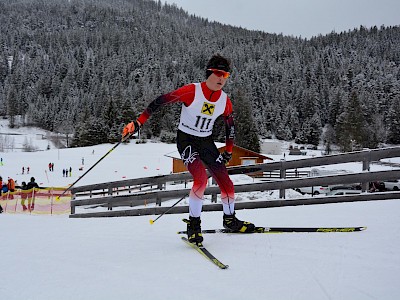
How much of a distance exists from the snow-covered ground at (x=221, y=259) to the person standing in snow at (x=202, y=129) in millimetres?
405

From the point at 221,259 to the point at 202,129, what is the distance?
Result: 1707mm

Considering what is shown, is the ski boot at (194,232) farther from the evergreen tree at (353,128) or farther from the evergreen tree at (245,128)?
the evergreen tree at (353,128)

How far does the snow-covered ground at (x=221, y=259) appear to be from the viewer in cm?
240

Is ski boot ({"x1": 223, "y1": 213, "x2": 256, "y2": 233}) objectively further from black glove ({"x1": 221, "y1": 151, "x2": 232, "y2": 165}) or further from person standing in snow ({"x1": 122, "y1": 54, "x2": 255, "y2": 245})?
black glove ({"x1": 221, "y1": 151, "x2": 232, "y2": 165})

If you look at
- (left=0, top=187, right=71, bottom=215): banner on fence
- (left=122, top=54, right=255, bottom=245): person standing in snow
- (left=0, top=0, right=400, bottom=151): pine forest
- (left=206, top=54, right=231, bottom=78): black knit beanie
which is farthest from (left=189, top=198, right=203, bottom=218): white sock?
(left=0, top=0, right=400, bottom=151): pine forest

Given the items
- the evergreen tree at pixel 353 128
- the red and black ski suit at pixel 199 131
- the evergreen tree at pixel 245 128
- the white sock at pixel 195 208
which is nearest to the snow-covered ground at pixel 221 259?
the white sock at pixel 195 208

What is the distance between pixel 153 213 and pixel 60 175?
35.9 meters

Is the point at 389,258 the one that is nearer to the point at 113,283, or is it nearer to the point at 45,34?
the point at 113,283

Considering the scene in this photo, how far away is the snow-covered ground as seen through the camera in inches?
94.5

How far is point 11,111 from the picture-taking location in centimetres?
11362

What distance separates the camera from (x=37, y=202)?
36.2 feet

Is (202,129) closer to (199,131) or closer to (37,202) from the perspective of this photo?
(199,131)

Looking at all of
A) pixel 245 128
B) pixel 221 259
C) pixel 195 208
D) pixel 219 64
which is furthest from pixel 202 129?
pixel 245 128

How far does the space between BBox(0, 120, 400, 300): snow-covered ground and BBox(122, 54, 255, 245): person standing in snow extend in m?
0.40
